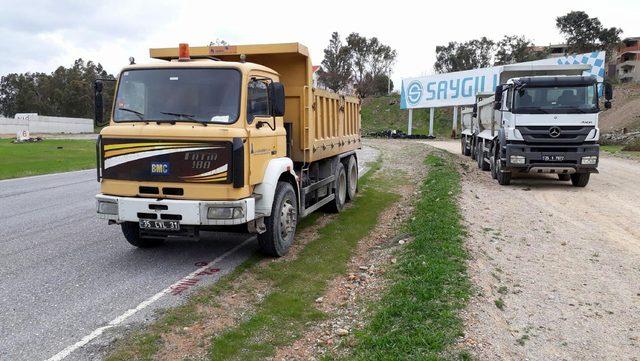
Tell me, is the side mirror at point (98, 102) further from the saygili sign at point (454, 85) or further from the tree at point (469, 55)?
the tree at point (469, 55)

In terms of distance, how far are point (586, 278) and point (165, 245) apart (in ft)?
18.8

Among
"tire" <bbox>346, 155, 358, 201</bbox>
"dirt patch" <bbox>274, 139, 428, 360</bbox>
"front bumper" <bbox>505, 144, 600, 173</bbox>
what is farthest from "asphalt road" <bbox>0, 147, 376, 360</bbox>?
"front bumper" <bbox>505, 144, 600, 173</bbox>

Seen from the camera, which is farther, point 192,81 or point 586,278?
point 192,81

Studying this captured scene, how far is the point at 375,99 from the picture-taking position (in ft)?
207

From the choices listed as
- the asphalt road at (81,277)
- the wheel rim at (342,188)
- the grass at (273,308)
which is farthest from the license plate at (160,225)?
the wheel rim at (342,188)

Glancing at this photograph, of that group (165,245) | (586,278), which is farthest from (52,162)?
(586,278)

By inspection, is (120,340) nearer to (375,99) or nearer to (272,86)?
(272,86)

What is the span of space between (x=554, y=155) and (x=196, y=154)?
385 inches

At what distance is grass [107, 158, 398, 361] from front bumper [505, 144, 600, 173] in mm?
5858

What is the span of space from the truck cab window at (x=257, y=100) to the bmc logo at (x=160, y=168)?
1150 millimetres

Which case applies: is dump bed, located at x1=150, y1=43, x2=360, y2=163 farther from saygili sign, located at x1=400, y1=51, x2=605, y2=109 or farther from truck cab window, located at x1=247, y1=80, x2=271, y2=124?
saygili sign, located at x1=400, y1=51, x2=605, y2=109

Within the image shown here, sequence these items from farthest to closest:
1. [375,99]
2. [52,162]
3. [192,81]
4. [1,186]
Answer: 1. [375,99]
2. [52,162]
3. [1,186]
4. [192,81]

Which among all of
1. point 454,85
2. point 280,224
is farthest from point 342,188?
point 454,85

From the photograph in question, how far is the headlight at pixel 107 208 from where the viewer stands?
6332 mm
